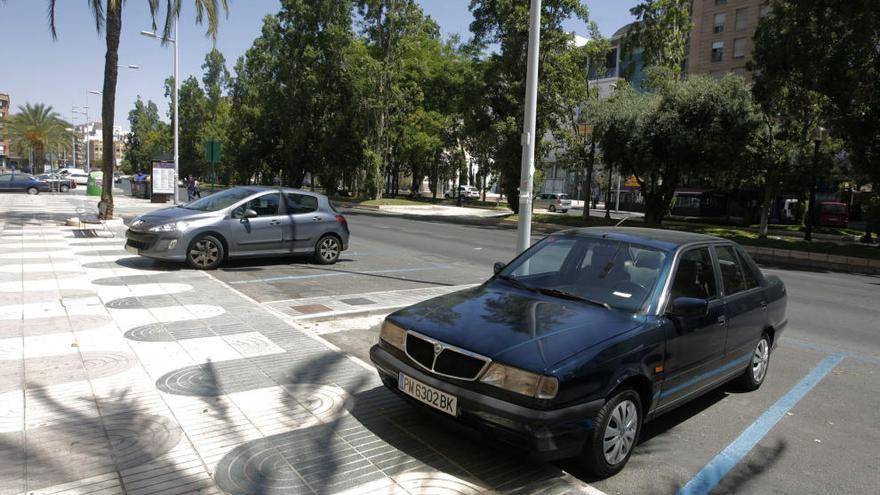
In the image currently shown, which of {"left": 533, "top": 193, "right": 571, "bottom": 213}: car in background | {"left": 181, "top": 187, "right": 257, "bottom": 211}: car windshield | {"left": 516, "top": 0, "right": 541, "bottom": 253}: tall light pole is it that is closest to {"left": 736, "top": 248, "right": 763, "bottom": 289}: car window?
{"left": 516, "top": 0, "right": 541, "bottom": 253}: tall light pole

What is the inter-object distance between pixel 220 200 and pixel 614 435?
30.9 ft

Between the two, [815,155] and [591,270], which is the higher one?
[815,155]

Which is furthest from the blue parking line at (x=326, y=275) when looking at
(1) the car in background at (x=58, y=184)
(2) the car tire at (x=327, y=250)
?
(1) the car in background at (x=58, y=184)

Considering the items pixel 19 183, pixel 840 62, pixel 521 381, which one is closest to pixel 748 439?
pixel 521 381

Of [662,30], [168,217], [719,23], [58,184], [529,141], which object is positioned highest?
[719,23]

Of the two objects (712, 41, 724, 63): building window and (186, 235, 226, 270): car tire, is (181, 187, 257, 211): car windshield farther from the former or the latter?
(712, 41, 724, 63): building window

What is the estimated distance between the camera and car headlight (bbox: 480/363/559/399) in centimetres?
336

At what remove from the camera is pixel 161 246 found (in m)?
10.2

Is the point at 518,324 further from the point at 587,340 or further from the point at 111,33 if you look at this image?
the point at 111,33

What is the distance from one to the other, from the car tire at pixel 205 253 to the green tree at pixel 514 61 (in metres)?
21.1

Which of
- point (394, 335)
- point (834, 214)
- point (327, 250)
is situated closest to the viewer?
point (394, 335)

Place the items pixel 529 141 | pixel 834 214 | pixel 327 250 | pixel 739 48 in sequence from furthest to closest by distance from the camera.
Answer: pixel 739 48 < pixel 834 214 < pixel 327 250 < pixel 529 141

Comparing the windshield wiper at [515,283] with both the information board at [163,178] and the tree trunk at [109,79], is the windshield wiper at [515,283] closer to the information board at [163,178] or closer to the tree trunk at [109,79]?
the tree trunk at [109,79]

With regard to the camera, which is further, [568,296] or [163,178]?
[163,178]
